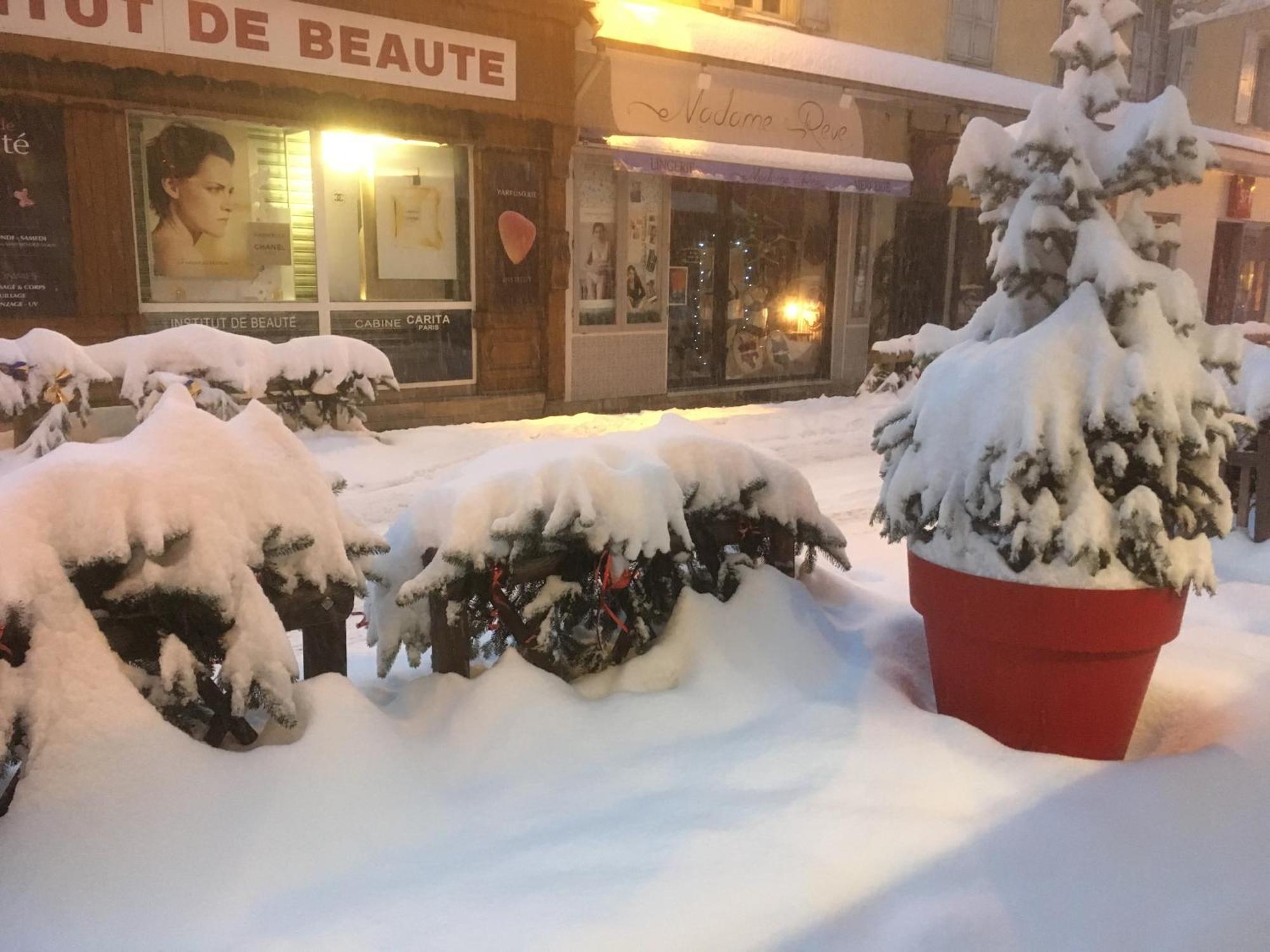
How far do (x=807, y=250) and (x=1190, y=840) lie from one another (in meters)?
12.9

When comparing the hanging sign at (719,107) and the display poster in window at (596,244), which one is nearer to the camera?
the hanging sign at (719,107)

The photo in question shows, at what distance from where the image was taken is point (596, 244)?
12125 mm

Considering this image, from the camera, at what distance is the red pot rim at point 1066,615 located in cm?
279

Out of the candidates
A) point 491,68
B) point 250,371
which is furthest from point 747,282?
point 250,371

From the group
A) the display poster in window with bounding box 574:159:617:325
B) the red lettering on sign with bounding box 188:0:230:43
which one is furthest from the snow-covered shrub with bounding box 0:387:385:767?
the display poster in window with bounding box 574:159:617:325

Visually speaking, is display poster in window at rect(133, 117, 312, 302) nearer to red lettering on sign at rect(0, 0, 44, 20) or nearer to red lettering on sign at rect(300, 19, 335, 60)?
red lettering on sign at rect(300, 19, 335, 60)

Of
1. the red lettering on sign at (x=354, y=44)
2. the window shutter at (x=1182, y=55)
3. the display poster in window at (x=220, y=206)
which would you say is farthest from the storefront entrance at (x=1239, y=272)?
the display poster in window at (x=220, y=206)

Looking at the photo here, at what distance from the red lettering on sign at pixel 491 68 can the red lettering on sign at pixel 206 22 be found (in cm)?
261

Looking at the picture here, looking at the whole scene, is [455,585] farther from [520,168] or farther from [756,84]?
[756,84]

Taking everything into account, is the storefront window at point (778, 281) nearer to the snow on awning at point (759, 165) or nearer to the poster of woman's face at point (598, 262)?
the snow on awning at point (759, 165)

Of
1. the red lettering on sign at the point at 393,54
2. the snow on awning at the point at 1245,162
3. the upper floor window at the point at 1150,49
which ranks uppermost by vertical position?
the upper floor window at the point at 1150,49

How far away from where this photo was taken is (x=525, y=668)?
2.89m

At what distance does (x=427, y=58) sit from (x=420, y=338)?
290 cm

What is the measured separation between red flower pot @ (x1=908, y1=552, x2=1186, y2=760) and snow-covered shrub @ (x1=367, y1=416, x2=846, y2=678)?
2.05 feet
